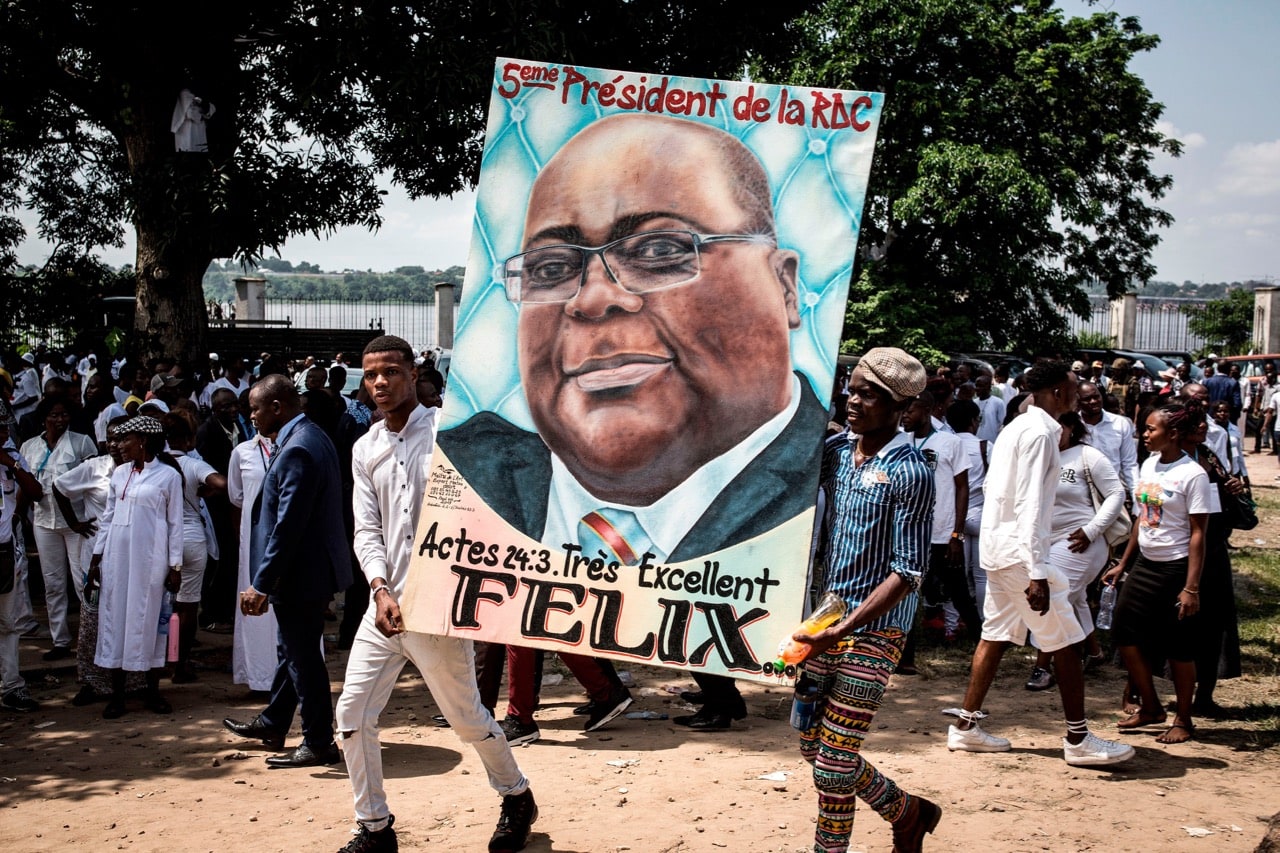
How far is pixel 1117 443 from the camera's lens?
8250mm

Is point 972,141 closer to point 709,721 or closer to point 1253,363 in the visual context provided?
point 1253,363

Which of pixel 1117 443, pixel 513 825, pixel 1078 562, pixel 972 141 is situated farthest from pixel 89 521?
pixel 972 141

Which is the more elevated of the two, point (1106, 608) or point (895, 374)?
point (895, 374)

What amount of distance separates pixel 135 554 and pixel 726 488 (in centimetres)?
450

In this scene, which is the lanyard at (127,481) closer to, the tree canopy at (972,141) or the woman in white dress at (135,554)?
the woman in white dress at (135,554)

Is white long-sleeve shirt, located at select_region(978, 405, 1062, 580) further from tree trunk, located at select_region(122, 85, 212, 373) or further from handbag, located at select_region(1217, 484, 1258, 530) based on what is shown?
tree trunk, located at select_region(122, 85, 212, 373)

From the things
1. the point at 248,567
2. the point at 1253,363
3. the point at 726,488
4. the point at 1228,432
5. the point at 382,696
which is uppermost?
the point at 1253,363

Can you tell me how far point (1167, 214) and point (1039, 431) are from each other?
25934 millimetres

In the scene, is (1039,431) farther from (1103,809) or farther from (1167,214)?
(1167,214)

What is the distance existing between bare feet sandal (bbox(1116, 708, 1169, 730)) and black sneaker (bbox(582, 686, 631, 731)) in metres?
2.80

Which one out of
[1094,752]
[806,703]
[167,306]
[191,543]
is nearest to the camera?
[806,703]

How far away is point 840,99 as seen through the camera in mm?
3939

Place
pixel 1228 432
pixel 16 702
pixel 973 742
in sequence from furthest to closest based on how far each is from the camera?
pixel 1228 432, pixel 16 702, pixel 973 742

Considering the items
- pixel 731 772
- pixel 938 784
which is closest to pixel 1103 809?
pixel 938 784
